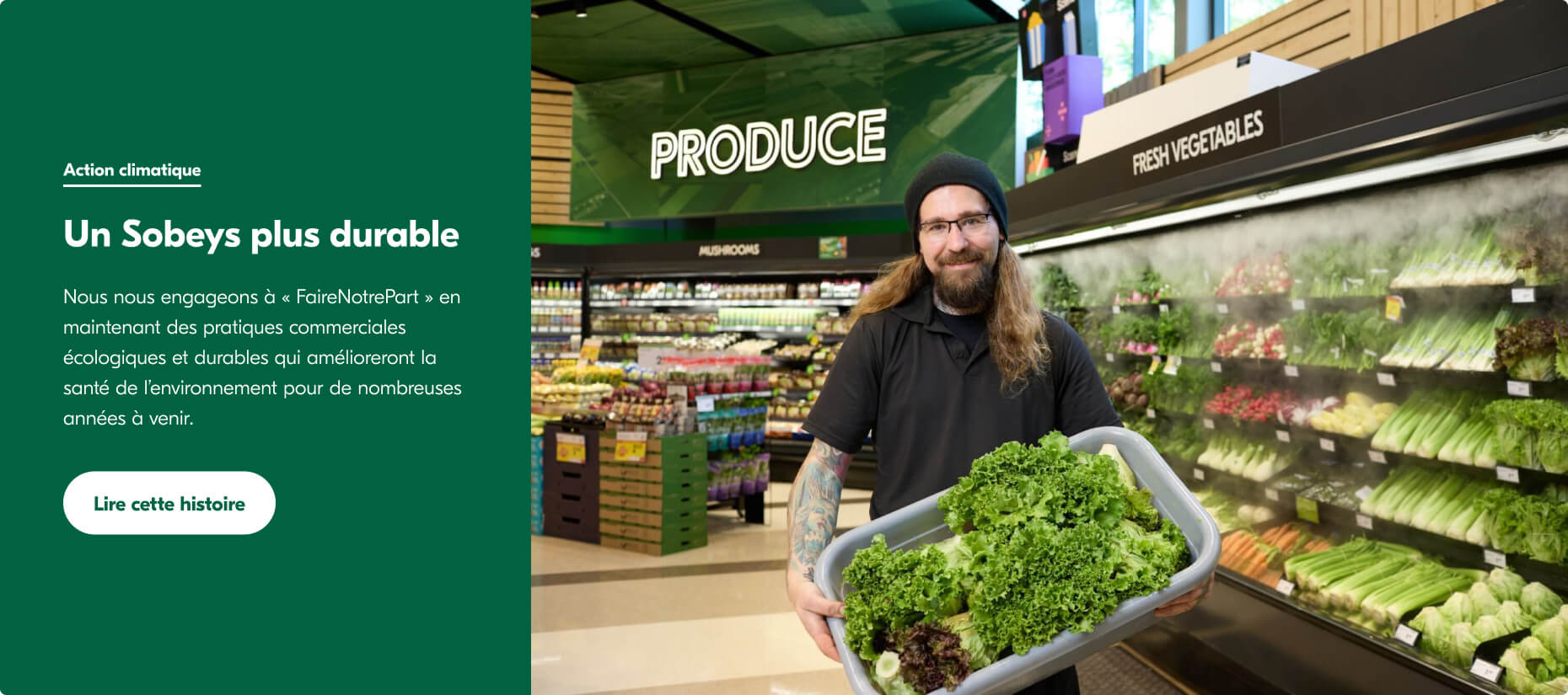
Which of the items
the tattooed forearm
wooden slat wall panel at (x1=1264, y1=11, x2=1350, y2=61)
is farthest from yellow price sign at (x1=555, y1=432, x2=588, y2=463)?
the tattooed forearm

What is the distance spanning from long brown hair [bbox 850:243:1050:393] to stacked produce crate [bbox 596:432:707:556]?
4.67 metres

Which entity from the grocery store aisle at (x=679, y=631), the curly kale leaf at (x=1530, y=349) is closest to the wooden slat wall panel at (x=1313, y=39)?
the curly kale leaf at (x=1530, y=349)

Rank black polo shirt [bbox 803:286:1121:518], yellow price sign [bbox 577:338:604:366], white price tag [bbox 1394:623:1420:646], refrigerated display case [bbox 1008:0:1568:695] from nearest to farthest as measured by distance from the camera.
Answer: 1. black polo shirt [bbox 803:286:1121:518]
2. refrigerated display case [bbox 1008:0:1568:695]
3. white price tag [bbox 1394:623:1420:646]
4. yellow price sign [bbox 577:338:604:366]

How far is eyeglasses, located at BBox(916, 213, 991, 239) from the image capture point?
173 cm

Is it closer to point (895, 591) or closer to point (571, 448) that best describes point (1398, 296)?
point (895, 591)

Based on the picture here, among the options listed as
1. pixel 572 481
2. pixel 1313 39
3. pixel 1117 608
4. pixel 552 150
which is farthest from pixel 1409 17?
pixel 552 150

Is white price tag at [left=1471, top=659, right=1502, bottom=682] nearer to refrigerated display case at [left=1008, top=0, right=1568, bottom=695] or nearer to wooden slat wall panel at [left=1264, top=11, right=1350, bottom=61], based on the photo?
refrigerated display case at [left=1008, top=0, right=1568, bottom=695]

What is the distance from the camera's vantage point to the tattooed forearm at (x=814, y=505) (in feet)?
5.47

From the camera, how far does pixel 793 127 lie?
10680mm

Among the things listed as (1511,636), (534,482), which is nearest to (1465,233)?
(1511,636)

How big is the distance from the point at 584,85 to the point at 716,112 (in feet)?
5.71
